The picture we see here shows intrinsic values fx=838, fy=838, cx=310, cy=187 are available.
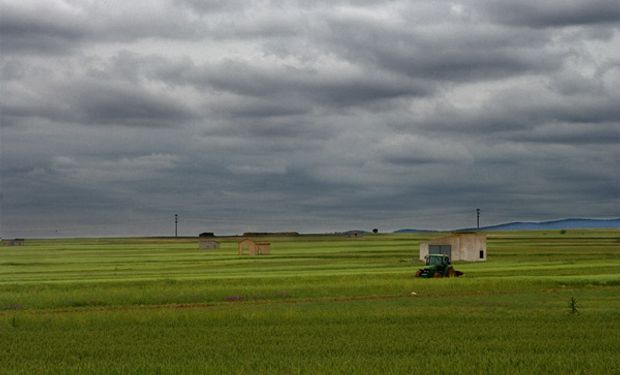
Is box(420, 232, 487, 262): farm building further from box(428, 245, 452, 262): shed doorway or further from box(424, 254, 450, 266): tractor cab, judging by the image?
box(424, 254, 450, 266): tractor cab

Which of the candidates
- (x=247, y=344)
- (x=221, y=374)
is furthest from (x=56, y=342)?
(x=221, y=374)

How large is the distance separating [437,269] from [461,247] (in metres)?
39.1

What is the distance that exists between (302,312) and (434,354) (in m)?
13.9

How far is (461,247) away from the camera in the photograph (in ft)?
345

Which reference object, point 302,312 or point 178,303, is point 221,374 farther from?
point 178,303

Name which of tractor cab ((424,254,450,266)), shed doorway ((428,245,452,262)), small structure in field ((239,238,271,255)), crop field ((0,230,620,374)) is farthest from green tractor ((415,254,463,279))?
small structure in field ((239,238,271,255))

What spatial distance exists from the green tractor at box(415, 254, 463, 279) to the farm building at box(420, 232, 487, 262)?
34729 millimetres

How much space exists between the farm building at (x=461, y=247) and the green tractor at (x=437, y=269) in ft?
114

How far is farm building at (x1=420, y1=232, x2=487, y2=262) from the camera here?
104231 millimetres

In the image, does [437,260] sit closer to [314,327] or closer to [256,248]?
[314,327]

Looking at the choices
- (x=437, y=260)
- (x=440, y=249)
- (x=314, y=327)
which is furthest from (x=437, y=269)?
(x=440, y=249)

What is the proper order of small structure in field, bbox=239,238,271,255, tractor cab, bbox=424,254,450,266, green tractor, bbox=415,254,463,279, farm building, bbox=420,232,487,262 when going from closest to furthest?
green tractor, bbox=415,254,463,279 → tractor cab, bbox=424,254,450,266 → farm building, bbox=420,232,487,262 → small structure in field, bbox=239,238,271,255

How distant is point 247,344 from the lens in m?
27.2

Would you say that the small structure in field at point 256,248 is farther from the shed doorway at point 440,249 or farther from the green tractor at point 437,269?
the green tractor at point 437,269
